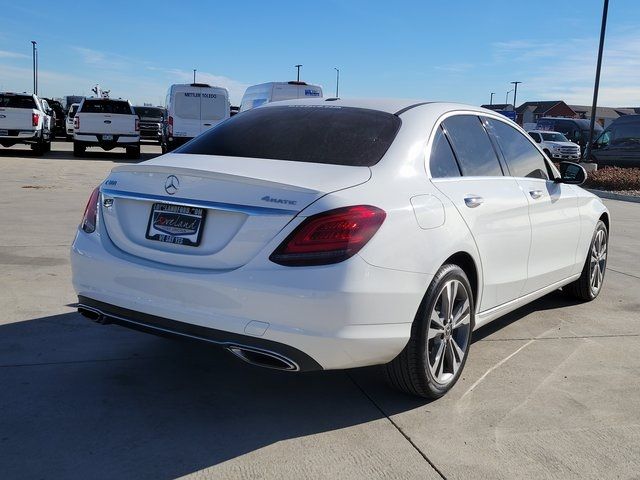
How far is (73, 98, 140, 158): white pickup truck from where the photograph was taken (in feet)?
73.2

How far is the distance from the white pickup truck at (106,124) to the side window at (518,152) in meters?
19.2

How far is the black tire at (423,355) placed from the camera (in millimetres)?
3508

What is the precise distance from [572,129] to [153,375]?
35.1 m

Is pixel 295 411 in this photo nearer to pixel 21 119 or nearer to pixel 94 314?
pixel 94 314

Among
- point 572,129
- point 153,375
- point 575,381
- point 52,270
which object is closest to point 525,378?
point 575,381

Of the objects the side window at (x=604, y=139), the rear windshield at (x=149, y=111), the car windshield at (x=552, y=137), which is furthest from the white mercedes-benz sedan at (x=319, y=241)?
the rear windshield at (x=149, y=111)

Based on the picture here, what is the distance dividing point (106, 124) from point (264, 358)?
817 inches

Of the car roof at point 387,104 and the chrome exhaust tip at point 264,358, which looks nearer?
the chrome exhaust tip at point 264,358

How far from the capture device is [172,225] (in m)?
3.37

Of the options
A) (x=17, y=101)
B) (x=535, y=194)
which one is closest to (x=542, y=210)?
(x=535, y=194)

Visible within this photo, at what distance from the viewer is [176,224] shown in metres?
3.36

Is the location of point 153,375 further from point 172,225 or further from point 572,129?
point 572,129

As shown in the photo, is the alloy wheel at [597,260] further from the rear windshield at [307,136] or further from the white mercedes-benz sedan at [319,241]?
the rear windshield at [307,136]

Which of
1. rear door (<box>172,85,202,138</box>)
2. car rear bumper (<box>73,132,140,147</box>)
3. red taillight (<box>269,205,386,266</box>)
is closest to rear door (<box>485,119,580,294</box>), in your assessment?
red taillight (<box>269,205,386,266</box>)
